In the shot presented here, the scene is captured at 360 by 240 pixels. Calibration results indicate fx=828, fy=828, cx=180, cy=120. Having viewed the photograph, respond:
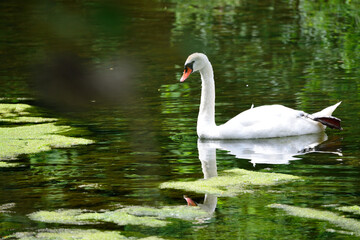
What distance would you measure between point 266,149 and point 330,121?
0.99 metres

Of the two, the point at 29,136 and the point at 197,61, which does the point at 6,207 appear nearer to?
the point at 29,136

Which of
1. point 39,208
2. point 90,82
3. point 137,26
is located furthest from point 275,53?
point 39,208

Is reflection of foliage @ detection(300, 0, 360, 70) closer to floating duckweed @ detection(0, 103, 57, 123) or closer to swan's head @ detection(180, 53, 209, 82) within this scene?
swan's head @ detection(180, 53, 209, 82)

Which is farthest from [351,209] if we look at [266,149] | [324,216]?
[266,149]

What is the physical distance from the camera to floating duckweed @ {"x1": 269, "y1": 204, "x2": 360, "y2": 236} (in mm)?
5953

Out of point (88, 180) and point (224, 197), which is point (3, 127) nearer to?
point (88, 180)

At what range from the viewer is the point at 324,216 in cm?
620

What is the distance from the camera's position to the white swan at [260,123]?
9.34 m

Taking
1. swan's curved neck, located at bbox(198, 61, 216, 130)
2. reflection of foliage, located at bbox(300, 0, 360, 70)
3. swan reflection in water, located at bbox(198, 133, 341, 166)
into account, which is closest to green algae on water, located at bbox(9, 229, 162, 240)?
swan reflection in water, located at bbox(198, 133, 341, 166)

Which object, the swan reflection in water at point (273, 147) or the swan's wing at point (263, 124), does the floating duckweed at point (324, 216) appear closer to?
the swan reflection in water at point (273, 147)

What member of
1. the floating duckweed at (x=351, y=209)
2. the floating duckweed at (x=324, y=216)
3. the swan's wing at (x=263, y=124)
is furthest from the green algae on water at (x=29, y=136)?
the floating duckweed at (x=351, y=209)

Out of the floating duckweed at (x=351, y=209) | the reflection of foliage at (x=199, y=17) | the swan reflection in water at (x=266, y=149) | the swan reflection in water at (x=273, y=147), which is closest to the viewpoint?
the floating duckweed at (x=351, y=209)

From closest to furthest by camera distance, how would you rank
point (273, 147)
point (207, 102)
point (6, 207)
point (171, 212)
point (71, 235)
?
point (71, 235) < point (171, 212) < point (6, 207) < point (273, 147) < point (207, 102)

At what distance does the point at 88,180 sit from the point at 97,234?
1783 millimetres
